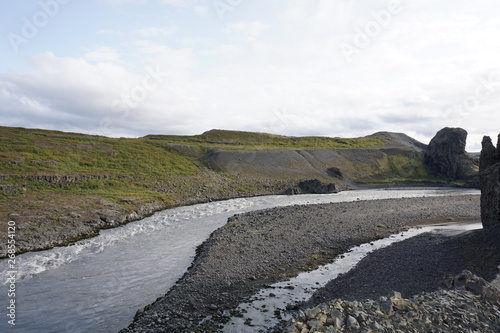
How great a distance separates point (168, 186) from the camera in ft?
209

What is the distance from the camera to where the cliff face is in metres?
25.2

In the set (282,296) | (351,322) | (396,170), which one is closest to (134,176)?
(282,296)

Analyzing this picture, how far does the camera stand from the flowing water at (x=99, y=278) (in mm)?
16750

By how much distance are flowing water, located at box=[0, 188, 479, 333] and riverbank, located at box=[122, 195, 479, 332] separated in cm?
197

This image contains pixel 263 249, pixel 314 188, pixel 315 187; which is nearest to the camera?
pixel 263 249

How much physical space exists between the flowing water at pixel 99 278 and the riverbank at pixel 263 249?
1971 mm

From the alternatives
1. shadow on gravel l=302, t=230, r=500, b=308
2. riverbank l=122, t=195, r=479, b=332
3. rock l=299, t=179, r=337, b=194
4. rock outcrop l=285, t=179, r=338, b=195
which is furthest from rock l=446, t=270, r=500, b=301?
rock l=299, t=179, r=337, b=194

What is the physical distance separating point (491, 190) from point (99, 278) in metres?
34.0

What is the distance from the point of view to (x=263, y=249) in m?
27.7

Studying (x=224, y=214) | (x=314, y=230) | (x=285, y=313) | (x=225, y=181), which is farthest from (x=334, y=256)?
(x=225, y=181)

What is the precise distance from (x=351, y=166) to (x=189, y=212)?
79.6m

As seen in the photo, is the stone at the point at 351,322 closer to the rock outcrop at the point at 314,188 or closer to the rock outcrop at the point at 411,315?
the rock outcrop at the point at 411,315

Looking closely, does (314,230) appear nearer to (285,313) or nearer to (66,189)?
(285,313)

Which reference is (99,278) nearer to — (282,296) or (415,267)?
(282,296)
